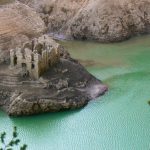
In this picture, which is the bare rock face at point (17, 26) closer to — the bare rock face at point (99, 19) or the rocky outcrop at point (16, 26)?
the rocky outcrop at point (16, 26)

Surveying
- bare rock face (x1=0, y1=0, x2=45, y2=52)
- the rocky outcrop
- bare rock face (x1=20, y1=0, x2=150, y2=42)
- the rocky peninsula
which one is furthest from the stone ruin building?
bare rock face (x1=20, y1=0, x2=150, y2=42)

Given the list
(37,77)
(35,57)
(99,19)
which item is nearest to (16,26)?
(35,57)

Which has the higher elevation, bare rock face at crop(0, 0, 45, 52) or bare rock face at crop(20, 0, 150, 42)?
bare rock face at crop(0, 0, 45, 52)

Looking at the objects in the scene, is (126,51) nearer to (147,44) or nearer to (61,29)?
(147,44)

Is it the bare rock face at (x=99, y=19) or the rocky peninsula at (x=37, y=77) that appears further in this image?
the bare rock face at (x=99, y=19)

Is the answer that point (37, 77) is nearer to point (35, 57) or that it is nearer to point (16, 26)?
point (35, 57)

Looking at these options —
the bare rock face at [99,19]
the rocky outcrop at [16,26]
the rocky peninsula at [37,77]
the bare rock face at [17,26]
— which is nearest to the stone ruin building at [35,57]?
the rocky peninsula at [37,77]

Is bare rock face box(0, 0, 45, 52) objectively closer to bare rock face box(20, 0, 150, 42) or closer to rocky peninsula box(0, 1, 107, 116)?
rocky peninsula box(0, 1, 107, 116)
